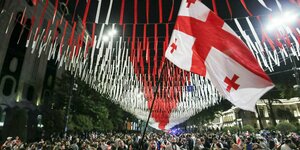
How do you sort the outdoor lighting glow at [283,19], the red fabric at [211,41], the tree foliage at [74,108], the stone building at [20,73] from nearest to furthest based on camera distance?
1. the red fabric at [211,41]
2. the outdoor lighting glow at [283,19]
3. the stone building at [20,73]
4. the tree foliage at [74,108]

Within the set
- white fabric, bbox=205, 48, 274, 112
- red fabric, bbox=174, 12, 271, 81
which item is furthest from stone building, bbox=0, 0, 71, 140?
white fabric, bbox=205, 48, 274, 112

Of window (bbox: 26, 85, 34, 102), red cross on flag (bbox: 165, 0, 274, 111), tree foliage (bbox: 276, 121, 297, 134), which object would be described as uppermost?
window (bbox: 26, 85, 34, 102)

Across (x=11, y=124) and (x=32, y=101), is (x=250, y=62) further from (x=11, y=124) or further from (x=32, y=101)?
(x=32, y=101)

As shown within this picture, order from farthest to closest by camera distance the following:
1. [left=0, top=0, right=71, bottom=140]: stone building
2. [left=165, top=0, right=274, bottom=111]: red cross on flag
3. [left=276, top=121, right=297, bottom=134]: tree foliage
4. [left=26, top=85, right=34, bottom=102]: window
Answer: [left=276, top=121, right=297, bottom=134]: tree foliage, [left=26, top=85, right=34, bottom=102]: window, [left=0, top=0, right=71, bottom=140]: stone building, [left=165, top=0, right=274, bottom=111]: red cross on flag

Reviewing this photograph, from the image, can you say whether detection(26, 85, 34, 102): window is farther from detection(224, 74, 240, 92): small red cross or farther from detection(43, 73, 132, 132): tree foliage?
detection(224, 74, 240, 92): small red cross

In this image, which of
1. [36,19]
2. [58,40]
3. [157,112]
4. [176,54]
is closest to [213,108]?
[157,112]

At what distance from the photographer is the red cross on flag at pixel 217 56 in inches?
142

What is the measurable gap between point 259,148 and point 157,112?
32.8 m

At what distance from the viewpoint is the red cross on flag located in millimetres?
3617

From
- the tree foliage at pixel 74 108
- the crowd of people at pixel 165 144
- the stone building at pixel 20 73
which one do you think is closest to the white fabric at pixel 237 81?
the crowd of people at pixel 165 144

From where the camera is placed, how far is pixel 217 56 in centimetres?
432

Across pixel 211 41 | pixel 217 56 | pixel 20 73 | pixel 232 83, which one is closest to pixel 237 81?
pixel 232 83

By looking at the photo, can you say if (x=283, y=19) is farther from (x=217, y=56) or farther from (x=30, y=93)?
(x=30, y=93)

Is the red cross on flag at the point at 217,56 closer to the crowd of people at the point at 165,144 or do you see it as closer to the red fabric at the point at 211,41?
the red fabric at the point at 211,41
